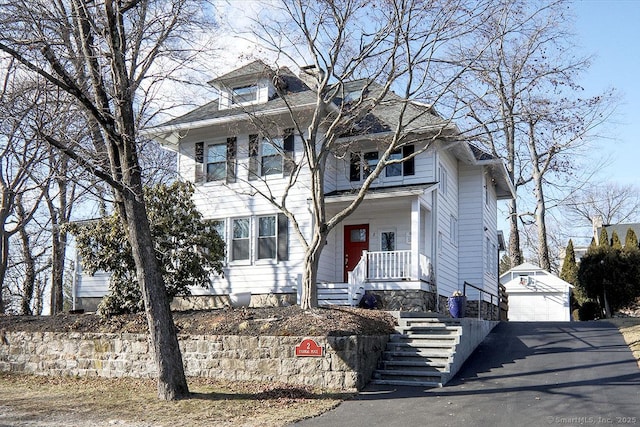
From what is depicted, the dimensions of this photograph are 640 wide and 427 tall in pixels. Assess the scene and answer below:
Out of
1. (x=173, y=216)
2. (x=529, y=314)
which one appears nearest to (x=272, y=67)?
(x=173, y=216)

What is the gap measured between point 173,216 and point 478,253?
→ 35.5 feet

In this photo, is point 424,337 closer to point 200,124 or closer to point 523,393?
point 523,393

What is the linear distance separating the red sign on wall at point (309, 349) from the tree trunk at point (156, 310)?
2087 mm

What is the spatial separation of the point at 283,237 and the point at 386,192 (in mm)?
3357

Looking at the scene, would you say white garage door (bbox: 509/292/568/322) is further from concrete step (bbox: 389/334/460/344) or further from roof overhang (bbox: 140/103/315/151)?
concrete step (bbox: 389/334/460/344)

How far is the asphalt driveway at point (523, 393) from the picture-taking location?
8477mm

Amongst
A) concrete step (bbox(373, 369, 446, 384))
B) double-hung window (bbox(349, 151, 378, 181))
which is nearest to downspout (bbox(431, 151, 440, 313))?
double-hung window (bbox(349, 151, 378, 181))

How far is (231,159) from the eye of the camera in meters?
18.8

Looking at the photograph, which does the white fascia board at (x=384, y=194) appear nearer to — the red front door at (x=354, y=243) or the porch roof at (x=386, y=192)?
the porch roof at (x=386, y=192)

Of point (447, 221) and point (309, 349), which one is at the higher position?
point (447, 221)

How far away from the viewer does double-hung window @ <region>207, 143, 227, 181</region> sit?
62.2 ft

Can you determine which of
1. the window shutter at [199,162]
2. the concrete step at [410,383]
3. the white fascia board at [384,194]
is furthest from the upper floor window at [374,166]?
the concrete step at [410,383]

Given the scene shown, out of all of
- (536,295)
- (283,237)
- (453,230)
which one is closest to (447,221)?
(453,230)

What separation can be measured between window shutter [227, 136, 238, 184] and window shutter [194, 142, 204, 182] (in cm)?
99
